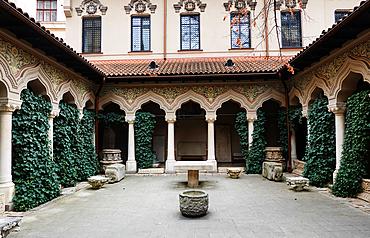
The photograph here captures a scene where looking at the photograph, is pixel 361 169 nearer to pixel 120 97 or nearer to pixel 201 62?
pixel 201 62

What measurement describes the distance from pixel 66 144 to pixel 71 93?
1809 millimetres

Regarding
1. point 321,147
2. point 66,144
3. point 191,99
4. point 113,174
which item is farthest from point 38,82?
point 321,147

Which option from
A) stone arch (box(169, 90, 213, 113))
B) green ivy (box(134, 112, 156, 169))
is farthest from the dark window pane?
green ivy (box(134, 112, 156, 169))

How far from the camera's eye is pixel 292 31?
1256 centimetres

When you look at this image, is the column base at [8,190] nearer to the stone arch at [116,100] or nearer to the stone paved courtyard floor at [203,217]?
the stone paved courtyard floor at [203,217]

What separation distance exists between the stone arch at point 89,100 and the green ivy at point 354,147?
8.81m

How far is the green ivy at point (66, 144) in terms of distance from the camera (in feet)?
25.1

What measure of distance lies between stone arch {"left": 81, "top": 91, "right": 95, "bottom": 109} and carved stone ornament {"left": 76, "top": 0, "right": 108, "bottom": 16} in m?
5.40

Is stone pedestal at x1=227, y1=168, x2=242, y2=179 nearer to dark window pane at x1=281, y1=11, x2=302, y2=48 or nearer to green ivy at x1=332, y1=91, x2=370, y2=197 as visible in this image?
green ivy at x1=332, y1=91, x2=370, y2=197

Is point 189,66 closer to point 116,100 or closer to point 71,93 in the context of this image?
point 116,100

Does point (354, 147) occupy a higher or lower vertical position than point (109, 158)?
higher

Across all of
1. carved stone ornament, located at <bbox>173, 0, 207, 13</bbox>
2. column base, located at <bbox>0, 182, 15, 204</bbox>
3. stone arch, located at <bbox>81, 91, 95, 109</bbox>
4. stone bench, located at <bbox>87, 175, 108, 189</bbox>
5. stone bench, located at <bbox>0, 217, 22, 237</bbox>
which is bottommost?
stone bench, located at <bbox>87, 175, 108, 189</bbox>

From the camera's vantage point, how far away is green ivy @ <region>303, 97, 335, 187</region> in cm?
754

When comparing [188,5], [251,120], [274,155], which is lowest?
[274,155]
